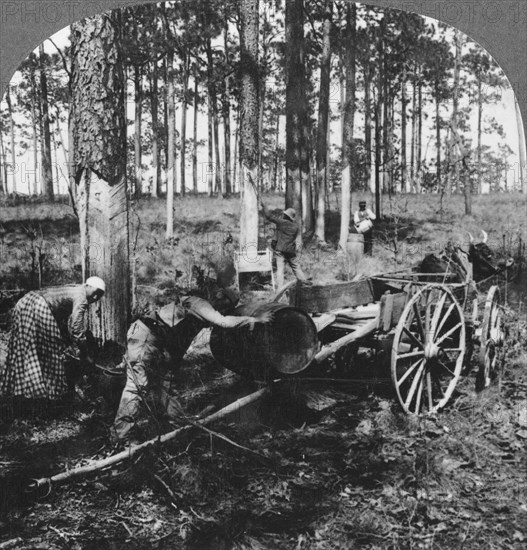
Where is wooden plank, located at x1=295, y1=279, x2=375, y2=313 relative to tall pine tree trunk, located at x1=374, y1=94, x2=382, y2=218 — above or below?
below

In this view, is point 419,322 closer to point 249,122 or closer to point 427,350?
point 427,350

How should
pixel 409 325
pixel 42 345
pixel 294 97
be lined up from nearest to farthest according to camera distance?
pixel 294 97, pixel 42 345, pixel 409 325

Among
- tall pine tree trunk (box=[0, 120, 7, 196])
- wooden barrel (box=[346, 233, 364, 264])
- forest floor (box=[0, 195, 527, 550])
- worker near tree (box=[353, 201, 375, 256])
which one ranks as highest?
tall pine tree trunk (box=[0, 120, 7, 196])

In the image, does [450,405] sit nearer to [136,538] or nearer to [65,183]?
[136,538]

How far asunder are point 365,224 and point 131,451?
105 inches

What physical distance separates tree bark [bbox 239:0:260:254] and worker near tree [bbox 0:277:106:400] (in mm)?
1289

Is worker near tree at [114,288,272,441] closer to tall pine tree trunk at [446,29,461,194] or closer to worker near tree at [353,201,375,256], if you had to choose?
worker near tree at [353,201,375,256]

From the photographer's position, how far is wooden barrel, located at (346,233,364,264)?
195 inches

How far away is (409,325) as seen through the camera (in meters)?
5.21

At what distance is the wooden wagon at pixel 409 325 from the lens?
188 inches

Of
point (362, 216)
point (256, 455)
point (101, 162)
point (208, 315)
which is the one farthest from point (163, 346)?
point (362, 216)

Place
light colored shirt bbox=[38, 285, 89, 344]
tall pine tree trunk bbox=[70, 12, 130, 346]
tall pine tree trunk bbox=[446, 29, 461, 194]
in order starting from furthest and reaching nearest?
1. tall pine tree trunk bbox=[446, 29, 461, 194]
2. tall pine tree trunk bbox=[70, 12, 130, 346]
3. light colored shirt bbox=[38, 285, 89, 344]

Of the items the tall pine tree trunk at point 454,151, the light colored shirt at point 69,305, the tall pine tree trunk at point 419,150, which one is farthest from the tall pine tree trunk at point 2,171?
the tall pine tree trunk at point 454,151

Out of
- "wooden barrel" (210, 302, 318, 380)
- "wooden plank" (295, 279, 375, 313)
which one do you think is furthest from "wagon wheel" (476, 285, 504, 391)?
"wooden barrel" (210, 302, 318, 380)
